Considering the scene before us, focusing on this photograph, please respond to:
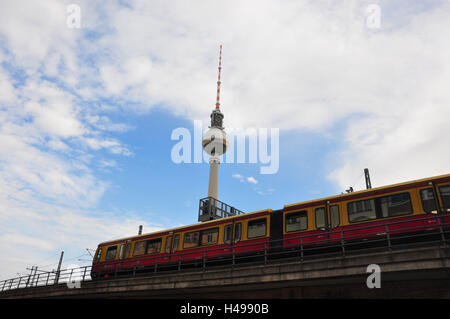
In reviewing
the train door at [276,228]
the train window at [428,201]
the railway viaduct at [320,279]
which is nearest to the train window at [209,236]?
the railway viaduct at [320,279]

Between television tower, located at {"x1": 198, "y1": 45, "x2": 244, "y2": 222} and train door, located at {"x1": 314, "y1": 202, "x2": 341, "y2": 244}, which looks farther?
television tower, located at {"x1": 198, "y1": 45, "x2": 244, "y2": 222}

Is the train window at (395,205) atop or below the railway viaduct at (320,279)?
atop

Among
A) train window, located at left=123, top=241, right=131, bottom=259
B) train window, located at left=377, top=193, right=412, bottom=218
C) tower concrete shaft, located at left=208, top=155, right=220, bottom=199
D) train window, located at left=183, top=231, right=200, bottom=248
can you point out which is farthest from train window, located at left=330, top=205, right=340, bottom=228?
tower concrete shaft, located at left=208, top=155, right=220, bottom=199

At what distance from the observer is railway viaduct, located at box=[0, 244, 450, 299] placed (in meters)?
10.1

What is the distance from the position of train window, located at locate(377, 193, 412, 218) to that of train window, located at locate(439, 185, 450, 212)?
1.07 m

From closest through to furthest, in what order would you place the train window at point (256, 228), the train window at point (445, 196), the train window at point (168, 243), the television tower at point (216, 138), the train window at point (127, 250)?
1. the train window at point (445, 196)
2. the train window at point (256, 228)
3. the train window at point (168, 243)
4. the train window at point (127, 250)
5. the television tower at point (216, 138)

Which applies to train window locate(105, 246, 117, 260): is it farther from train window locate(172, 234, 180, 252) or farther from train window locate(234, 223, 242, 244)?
train window locate(234, 223, 242, 244)

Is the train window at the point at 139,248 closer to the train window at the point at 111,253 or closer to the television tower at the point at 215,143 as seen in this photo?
the train window at the point at 111,253

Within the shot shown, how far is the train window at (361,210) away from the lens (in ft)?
44.1

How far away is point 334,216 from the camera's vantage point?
46.8 ft
